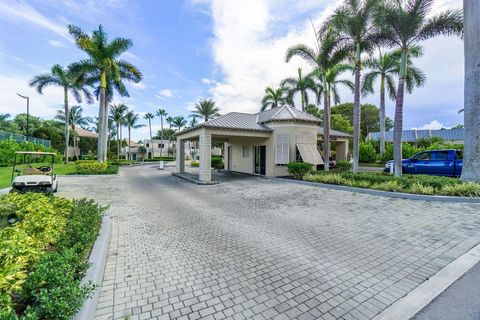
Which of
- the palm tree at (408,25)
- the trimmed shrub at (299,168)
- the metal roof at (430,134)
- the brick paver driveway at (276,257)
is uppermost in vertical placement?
the palm tree at (408,25)

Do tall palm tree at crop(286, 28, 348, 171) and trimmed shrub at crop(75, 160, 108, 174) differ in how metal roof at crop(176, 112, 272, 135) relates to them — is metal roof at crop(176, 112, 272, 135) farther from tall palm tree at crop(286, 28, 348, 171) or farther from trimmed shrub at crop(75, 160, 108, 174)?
trimmed shrub at crop(75, 160, 108, 174)

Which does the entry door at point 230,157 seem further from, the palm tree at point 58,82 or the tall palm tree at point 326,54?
the palm tree at point 58,82

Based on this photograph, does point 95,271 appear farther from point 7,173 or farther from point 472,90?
point 7,173

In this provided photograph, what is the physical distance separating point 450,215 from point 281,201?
5.36 meters

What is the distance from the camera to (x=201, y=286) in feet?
11.1

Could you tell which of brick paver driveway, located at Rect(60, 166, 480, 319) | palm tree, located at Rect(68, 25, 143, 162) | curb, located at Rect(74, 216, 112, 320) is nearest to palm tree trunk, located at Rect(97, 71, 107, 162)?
palm tree, located at Rect(68, 25, 143, 162)

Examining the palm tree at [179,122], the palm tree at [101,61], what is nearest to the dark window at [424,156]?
the palm tree at [101,61]

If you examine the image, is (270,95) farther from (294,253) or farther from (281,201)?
(294,253)

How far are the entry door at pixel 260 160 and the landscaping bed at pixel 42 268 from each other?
14.2 m

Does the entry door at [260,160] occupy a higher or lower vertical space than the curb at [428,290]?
higher

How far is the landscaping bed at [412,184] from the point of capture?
8533mm

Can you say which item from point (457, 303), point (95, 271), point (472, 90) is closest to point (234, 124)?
point (472, 90)

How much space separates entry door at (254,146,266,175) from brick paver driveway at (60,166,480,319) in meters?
9.56

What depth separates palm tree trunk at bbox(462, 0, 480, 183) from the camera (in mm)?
9344
